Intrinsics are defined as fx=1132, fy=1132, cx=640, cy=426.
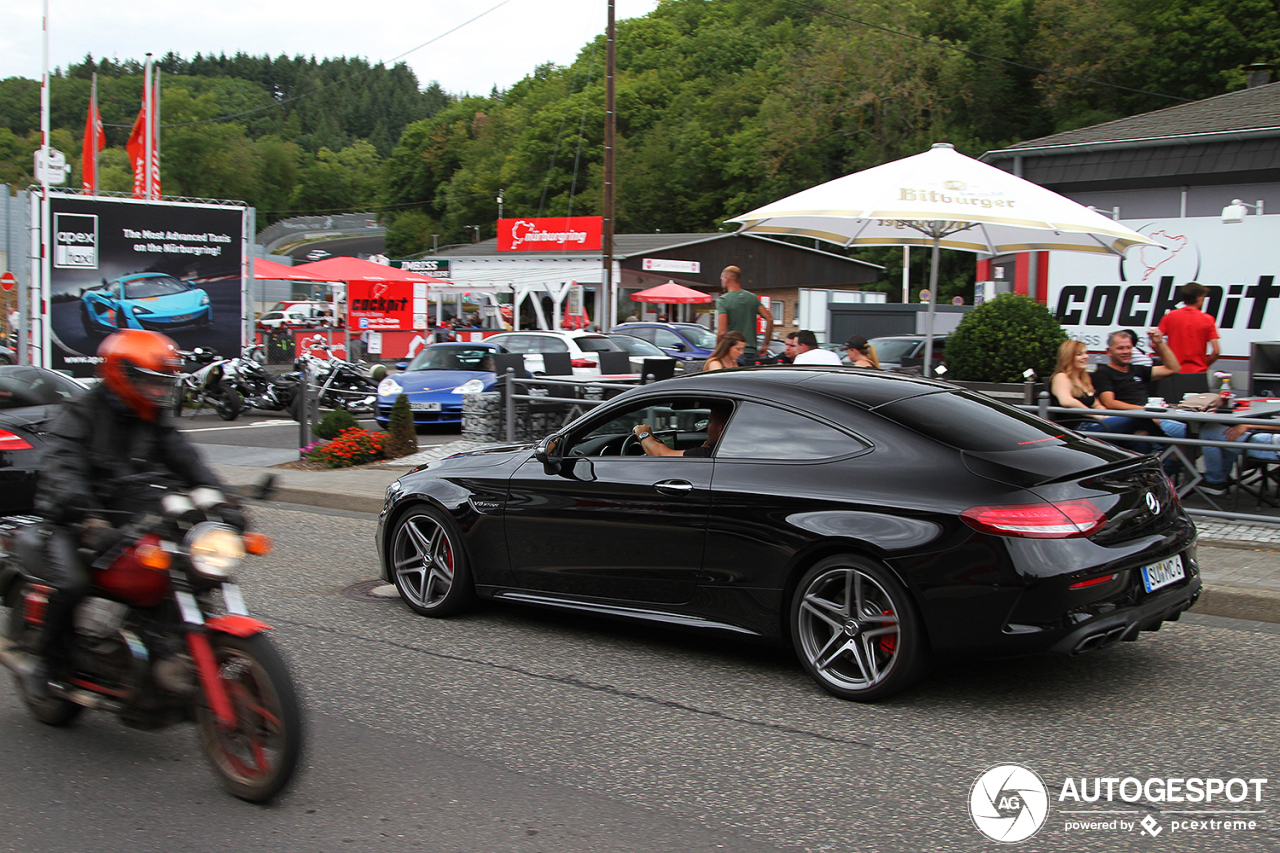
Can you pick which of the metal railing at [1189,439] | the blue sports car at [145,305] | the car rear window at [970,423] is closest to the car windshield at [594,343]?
the blue sports car at [145,305]

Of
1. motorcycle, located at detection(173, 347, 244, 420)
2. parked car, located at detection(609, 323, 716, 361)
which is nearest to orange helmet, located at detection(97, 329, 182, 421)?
motorcycle, located at detection(173, 347, 244, 420)

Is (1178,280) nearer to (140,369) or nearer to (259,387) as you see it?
(140,369)

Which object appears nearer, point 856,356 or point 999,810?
point 999,810

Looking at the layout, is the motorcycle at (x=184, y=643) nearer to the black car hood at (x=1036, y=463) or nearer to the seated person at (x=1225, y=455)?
the black car hood at (x=1036, y=463)

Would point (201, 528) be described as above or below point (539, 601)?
above

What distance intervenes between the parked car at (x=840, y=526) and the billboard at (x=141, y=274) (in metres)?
18.8

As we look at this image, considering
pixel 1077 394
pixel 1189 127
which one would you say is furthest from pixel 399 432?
pixel 1189 127

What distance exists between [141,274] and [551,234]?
23182 millimetres

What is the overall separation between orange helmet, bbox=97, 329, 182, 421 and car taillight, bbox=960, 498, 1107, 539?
3.26m

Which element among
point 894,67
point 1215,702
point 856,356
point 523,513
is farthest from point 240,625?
point 894,67

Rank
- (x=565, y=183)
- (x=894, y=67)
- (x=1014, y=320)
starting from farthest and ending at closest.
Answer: (x=565, y=183) → (x=894, y=67) → (x=1014, y=320)

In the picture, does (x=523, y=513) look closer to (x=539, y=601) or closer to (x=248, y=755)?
(x=539, y=601)

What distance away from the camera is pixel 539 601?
20.8 feet

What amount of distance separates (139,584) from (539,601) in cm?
258
